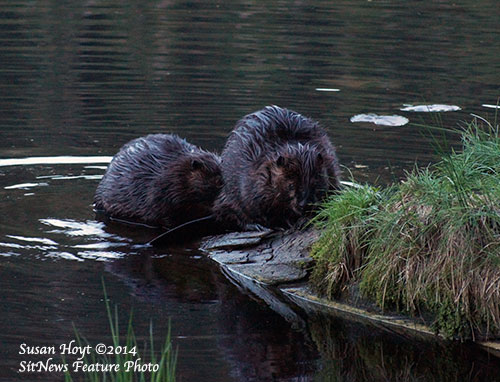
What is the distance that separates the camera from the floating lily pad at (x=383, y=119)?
10.8m

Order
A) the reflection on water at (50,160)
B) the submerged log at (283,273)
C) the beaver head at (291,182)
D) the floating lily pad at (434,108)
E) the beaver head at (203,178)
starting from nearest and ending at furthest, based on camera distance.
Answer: the submerged log at (283,273)
the beaver head at (291,182)
the beaver head at (203,178)
the reflection on water at (50,160)
the floating lily pad at (434,108)

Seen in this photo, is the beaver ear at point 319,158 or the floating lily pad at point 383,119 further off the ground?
the beaver ear at point 319,158

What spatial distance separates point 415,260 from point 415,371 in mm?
751

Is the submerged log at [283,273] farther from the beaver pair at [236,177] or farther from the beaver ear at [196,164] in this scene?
the beaver ear at [196,164]

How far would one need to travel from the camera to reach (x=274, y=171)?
7.04 metres

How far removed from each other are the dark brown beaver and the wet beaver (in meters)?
0.21

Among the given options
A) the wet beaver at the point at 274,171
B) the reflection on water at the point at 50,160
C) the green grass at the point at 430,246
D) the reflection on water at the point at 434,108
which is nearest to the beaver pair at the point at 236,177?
the wet beaver at the point at 274,171

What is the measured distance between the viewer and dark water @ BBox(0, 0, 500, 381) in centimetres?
543

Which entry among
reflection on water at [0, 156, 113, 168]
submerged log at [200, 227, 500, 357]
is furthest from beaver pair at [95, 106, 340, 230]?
reflection on water at [0, 156, 113, 168]

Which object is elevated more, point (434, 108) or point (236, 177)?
point (236, 177)

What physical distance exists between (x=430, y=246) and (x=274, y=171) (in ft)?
5.57

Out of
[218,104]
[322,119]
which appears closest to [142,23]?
[218,104]

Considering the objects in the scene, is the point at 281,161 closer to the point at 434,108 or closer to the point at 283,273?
the point at 283,273

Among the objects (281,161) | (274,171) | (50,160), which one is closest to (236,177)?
(274,171)
